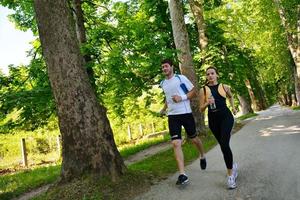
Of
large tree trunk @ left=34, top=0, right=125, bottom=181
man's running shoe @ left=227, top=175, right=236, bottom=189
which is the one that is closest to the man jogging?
man's running shoe @ left=227, top=175, right=236, bottom=189

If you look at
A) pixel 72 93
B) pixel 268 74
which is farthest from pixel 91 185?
→ pixel 268 74

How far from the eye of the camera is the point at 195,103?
14.8 meters

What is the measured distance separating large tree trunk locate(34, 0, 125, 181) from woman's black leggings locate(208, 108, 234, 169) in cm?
188

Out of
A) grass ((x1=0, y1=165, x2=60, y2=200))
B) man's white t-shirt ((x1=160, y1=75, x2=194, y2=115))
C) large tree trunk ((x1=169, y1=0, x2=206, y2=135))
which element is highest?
large tree trunk ((x1=169, y1=0, x2=206, y2=135))

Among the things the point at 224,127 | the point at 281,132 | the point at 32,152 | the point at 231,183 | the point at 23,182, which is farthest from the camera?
the point at 32,152

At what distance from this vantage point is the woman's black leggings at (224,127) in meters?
6.80

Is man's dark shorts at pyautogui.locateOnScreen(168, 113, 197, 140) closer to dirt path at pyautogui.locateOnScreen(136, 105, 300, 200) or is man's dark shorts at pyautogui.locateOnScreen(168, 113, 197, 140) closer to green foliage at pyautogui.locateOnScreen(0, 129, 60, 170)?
dirt path at pyautogui.locateOnScreen(136, 105, 300, 200)

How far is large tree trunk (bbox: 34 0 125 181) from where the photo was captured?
7387mm

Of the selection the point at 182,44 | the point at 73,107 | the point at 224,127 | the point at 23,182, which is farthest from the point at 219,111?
the point at 182,44

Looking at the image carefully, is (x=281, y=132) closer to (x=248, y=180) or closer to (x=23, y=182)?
(x=248, y=180)

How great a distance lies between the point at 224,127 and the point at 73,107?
260 centimetres

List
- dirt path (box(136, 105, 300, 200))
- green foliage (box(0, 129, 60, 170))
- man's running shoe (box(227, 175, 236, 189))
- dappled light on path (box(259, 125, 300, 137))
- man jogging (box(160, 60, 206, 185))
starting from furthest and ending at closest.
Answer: green foliage (box(0, 129, 60, 170)) → dappled light on path (box(259, 125, 300, 137)) → man jogging (box(160, 60, 206, 185)) → man's running shoe (box(227, 175, 236, 189)) → dirt path (box(136, 105, 300, 200))

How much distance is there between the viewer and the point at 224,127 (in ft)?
22.6

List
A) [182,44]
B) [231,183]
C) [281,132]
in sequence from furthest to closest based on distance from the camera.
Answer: [182,44] → [281,132] → [231,183]
